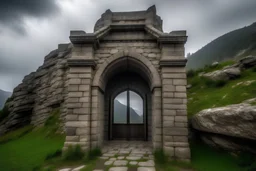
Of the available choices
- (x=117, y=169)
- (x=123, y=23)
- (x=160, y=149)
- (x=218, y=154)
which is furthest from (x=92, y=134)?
(x=123, y=23)

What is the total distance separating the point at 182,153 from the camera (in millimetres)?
4863

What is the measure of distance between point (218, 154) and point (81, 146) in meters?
4.29

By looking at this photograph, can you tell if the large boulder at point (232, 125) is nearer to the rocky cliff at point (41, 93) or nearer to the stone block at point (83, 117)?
the stone block at point (83, 117)

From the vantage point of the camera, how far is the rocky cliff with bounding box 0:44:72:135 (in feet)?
45.5

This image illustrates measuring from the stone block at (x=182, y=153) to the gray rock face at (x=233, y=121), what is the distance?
102cm

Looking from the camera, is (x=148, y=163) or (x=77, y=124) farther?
(x=77, y=124)

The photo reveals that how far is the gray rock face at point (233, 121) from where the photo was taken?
3752 mm

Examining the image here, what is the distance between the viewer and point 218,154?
487cm

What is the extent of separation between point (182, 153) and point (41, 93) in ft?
47.9

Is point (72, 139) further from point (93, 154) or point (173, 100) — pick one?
point (173, 100)

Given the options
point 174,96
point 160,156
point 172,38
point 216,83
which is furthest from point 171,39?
point 216,83

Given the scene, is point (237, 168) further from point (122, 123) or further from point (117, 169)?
point (122, 123)

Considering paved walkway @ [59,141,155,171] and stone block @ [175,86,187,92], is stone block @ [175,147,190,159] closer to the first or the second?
paved walkway @ [59,141,155,171]

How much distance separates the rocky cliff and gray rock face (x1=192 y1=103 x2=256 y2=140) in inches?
431
